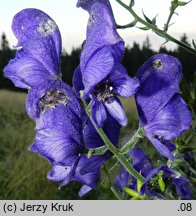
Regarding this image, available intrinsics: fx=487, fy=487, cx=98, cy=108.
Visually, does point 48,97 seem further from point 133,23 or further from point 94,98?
point 133,23

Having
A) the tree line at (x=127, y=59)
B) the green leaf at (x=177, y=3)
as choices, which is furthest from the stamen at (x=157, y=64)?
the tree line at (x=127, y=59)

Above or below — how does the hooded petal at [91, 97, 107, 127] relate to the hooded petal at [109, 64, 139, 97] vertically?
below

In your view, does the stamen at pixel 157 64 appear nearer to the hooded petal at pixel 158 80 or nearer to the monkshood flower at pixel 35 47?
the hooded petal at pixel 158 80

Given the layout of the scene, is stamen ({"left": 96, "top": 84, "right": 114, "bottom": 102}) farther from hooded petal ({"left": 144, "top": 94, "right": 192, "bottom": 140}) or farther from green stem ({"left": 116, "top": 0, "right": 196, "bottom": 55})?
green stem ({"left": 116, "top": 0, "right": 196, "bottom": 55})

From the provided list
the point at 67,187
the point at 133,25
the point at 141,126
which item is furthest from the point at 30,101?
the point at 67,187

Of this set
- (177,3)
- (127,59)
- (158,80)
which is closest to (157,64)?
(158,80)

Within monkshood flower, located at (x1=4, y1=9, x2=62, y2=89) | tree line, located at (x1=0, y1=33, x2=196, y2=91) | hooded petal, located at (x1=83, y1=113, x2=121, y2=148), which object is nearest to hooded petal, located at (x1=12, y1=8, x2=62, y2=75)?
monkshood flower, located at (x1=4, y1=9, x2=62, y2=89)
